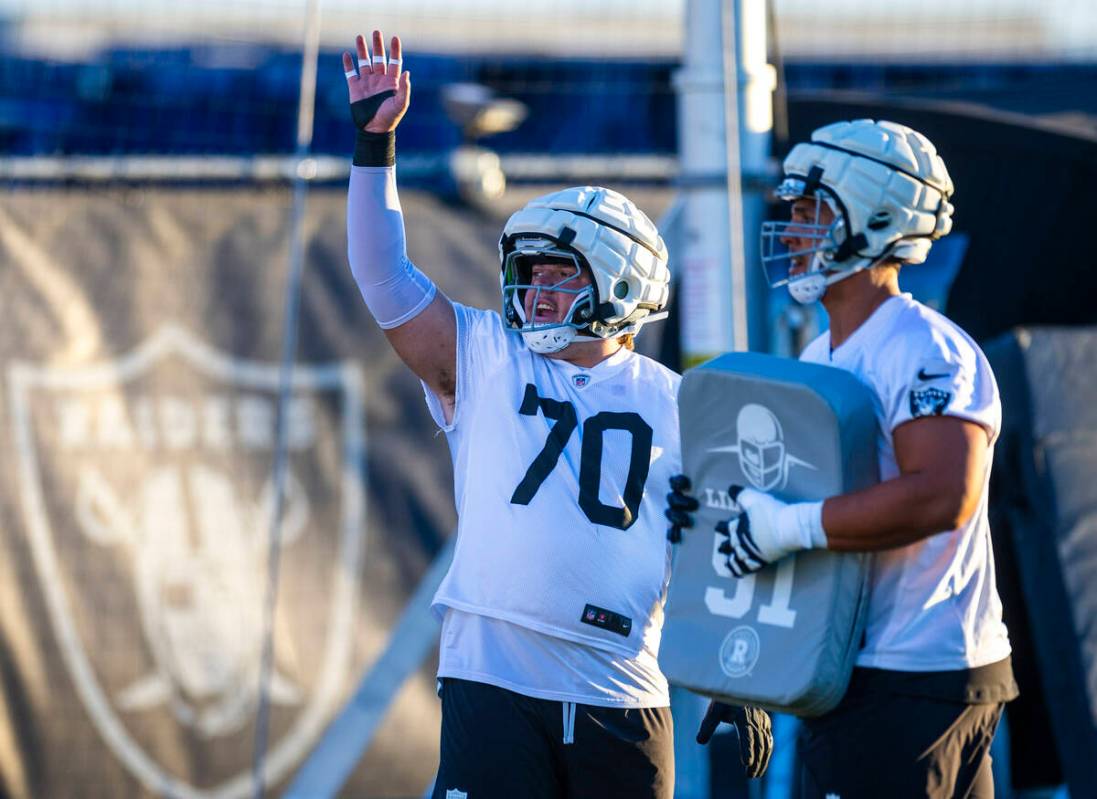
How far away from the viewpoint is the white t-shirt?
313 centimetres

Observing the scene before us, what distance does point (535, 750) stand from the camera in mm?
3104

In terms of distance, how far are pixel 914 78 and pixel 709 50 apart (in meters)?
6.52

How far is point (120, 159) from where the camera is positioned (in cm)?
533

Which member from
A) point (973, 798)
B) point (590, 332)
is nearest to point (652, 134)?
point (590, 332)

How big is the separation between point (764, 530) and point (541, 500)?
0.57 meters

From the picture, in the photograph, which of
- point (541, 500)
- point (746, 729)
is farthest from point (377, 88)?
point (746, 729)

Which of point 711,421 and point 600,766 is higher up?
point 711,421

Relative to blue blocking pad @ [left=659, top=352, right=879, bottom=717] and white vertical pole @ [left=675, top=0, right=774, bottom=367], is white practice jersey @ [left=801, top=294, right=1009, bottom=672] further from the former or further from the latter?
white vertical pole @ [left=675, top=0, right=774, bottom=367]

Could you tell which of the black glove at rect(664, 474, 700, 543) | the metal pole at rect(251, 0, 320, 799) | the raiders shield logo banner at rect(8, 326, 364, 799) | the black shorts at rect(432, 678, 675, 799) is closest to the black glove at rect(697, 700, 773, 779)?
the black shorts at rect(432, 678, 675, 799)

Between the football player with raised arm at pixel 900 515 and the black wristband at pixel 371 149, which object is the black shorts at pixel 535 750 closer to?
the football player with raised arm at pixel 900 515

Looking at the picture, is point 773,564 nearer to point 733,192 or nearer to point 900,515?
point 900,515

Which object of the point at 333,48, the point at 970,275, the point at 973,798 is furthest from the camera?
the point at 333,48

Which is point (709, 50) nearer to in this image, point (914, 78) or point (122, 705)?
point (122, 705)

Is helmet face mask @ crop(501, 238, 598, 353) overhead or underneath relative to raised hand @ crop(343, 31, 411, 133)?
underneath
